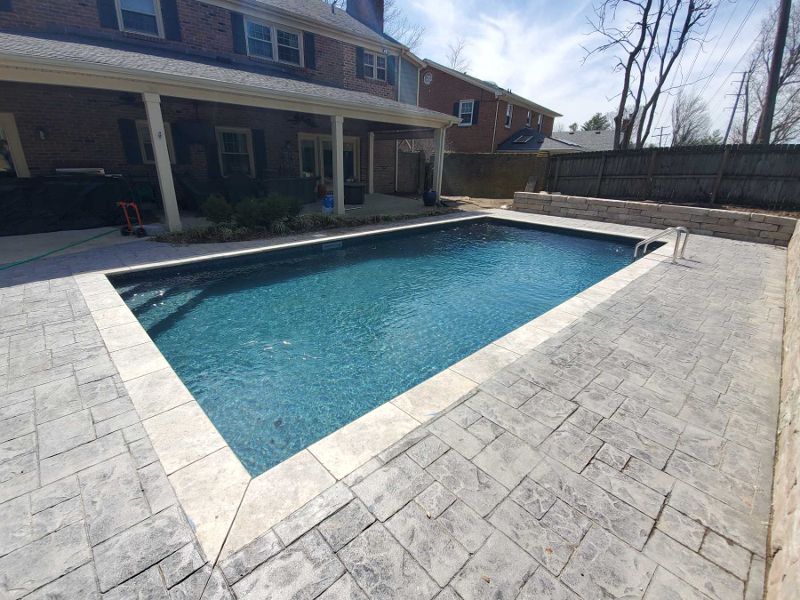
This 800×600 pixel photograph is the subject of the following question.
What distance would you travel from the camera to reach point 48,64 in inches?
229

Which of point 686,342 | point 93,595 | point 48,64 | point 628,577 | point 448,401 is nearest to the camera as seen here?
point 93,595

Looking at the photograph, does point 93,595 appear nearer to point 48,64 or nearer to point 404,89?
point 48,64

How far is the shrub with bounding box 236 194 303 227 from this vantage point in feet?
28.5

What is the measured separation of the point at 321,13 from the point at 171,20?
5.48 m

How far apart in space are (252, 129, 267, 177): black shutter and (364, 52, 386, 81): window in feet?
16.7

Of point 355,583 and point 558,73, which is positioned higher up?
point 558,73

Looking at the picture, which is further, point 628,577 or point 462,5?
point 462,5

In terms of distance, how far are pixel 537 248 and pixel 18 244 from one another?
11044 millimetres

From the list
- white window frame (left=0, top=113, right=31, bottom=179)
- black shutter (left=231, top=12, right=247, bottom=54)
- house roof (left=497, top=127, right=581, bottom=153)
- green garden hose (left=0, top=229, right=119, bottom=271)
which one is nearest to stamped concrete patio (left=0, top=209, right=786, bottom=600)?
green garden hose (left=0, top=229, right=119, bottom=271)

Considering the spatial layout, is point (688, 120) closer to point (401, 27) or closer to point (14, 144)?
point (401, 27)

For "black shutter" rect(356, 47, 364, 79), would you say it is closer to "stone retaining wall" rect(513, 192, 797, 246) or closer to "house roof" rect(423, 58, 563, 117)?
"house roof" rect(423, 58, 563, 117)

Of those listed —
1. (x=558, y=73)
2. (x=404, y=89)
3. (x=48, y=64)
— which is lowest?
(x=48, y=64)

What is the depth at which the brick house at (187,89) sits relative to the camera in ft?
23.2

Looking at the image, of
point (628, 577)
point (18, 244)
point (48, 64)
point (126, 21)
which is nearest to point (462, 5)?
point (126, 21)
